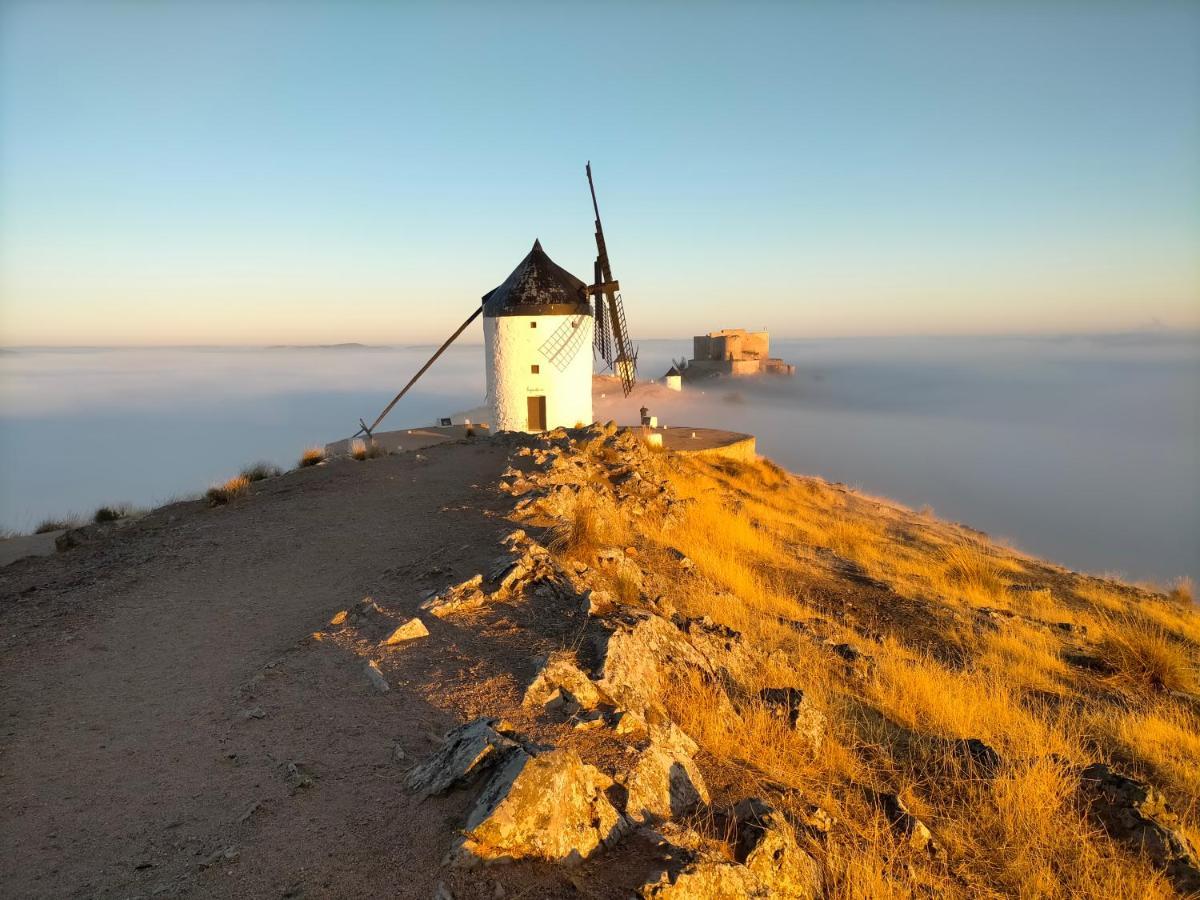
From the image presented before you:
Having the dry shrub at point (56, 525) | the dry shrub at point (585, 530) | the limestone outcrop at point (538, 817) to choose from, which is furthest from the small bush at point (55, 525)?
the limestone outcrop at point (538, 817)

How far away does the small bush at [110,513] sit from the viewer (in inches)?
482

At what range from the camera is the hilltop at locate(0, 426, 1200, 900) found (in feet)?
Answer: 9.11

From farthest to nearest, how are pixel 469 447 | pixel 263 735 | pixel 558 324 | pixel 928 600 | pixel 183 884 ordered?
pixel 558 324, pixel 469 447, pixel 928 600, pixel 263 735, pixel 183 884

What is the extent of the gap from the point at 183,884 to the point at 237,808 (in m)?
0.50

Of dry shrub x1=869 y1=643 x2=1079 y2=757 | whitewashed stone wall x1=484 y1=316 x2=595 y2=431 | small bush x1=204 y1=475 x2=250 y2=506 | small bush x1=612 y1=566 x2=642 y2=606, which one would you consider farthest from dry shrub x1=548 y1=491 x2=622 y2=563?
whitewashed stone wall x1=484 y1=316 x2=595 y2=431

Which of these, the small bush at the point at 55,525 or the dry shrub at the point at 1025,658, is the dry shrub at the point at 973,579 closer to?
the dry shrub at the point at 1025,658

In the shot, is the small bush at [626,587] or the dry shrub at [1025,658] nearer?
the small bush at [626,587]

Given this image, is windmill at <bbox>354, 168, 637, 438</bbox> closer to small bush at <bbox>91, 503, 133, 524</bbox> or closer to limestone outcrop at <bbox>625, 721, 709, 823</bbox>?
small bush at <bbox>91, 503, 133, 524</bbox>

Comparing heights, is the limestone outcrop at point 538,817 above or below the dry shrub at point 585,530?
above

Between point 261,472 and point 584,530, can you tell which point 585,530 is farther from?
point 261,472

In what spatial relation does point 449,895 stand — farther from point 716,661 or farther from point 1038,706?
point 1038,706

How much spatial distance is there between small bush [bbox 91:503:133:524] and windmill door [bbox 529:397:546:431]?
10573 millimetres

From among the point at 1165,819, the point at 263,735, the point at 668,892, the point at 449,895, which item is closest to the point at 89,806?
the point at 263,735

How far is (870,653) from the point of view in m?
6.84
